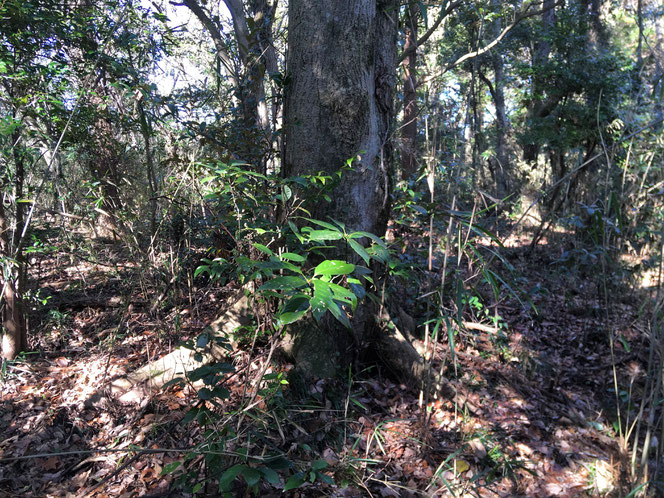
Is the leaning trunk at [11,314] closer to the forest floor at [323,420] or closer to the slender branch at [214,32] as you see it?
the forest floor at [323,420]

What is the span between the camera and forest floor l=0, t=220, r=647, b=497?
87.2 inches

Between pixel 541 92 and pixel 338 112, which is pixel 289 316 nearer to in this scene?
pixel 338 112

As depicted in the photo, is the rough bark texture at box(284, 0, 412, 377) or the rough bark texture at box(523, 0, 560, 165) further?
the rough bark texture at box(523, 0, 560, 165)

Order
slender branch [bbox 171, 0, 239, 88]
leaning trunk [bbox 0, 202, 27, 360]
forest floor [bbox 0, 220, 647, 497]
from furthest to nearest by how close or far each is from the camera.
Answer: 1. slender branch [bbox 171, 0, 239, 88]
2. leaning trunk [bbox 0, 202, 27, 360]
3. forest floor [bbox 0, 220, 647, 497]

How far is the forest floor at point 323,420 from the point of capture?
221cm

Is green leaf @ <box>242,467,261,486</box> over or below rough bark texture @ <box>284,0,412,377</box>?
below

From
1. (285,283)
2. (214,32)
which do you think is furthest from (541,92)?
(285,283)

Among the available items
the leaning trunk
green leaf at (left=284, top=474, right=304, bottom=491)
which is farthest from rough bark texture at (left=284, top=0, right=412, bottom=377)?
the leaning trunk

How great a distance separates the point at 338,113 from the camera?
275 cm

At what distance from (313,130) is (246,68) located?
1263 mm

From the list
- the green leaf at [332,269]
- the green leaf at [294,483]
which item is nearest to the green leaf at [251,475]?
the green leaf at [294,483]

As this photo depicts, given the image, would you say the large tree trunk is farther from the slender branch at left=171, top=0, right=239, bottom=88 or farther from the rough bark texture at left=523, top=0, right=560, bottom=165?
the rough bark texture at left=523, top=0, right=560, bottom=165

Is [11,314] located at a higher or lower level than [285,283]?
lower

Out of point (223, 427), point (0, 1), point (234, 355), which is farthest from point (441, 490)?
point (0, 1)
